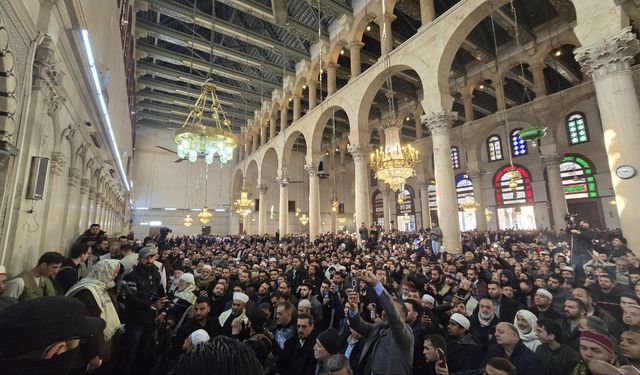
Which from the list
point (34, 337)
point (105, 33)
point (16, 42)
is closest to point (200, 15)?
point (105, 33)

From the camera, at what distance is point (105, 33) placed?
6211 millimetres

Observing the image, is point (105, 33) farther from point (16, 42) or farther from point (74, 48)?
point (16, 42)

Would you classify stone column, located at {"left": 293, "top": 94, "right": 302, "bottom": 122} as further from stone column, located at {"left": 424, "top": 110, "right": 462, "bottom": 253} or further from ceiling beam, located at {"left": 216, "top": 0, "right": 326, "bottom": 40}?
stone column, located at {"left": 424, "top": 110, "right": 462, "bottom": 253}

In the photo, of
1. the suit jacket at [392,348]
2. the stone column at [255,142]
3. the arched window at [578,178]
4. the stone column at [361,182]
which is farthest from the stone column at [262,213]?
the suit jacket at [392,348]

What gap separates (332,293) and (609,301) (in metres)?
3.53

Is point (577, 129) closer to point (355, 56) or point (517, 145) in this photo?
point (517, 145)

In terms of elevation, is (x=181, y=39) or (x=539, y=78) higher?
(x=181, y=39)

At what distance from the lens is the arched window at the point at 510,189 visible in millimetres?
18047

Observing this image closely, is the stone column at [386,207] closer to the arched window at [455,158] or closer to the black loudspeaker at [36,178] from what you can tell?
the arched window at [455,158]

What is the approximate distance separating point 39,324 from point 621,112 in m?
7.99

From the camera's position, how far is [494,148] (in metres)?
19.7

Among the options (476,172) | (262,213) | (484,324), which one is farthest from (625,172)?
(262,213)

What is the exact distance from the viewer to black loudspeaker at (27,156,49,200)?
3.19 meters

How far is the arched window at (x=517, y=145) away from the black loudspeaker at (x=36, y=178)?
71.1 feet
